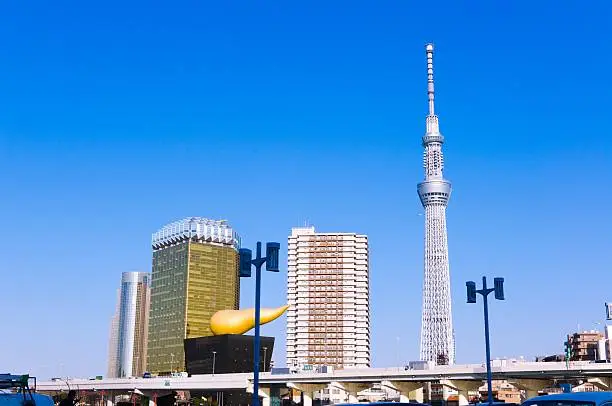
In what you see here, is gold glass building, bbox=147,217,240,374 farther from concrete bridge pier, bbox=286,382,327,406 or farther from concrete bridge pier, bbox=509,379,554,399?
concrete bridge pier, bbox=509,379,554,399

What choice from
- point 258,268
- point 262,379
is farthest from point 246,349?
point 258,268

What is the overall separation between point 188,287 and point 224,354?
200 ft

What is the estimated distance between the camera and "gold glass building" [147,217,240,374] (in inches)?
7387

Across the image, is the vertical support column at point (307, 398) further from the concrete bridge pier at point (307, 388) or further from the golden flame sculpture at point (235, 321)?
the golden flame sculpture at point (235, 321)

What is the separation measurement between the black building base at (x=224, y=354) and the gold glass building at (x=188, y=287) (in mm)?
51461

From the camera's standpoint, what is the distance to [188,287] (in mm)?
186875

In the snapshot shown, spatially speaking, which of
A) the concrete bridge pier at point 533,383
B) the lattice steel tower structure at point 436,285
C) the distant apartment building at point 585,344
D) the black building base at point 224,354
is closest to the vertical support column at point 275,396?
the black building base at point 224,354

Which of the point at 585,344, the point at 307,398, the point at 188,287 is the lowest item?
the point at 307,398

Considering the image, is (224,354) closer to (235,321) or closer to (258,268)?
(235,321)

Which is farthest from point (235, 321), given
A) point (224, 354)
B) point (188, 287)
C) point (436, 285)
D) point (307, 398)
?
point (436, 285)

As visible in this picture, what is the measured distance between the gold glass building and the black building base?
51.5m

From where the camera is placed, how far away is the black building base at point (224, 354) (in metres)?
128

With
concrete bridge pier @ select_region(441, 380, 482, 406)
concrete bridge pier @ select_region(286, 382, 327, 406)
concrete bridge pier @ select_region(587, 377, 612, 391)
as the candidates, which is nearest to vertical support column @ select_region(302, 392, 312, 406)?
concrete bridge pier @ select_region(286, 382, 327, 406)

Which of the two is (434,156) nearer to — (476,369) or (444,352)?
(444,352)
